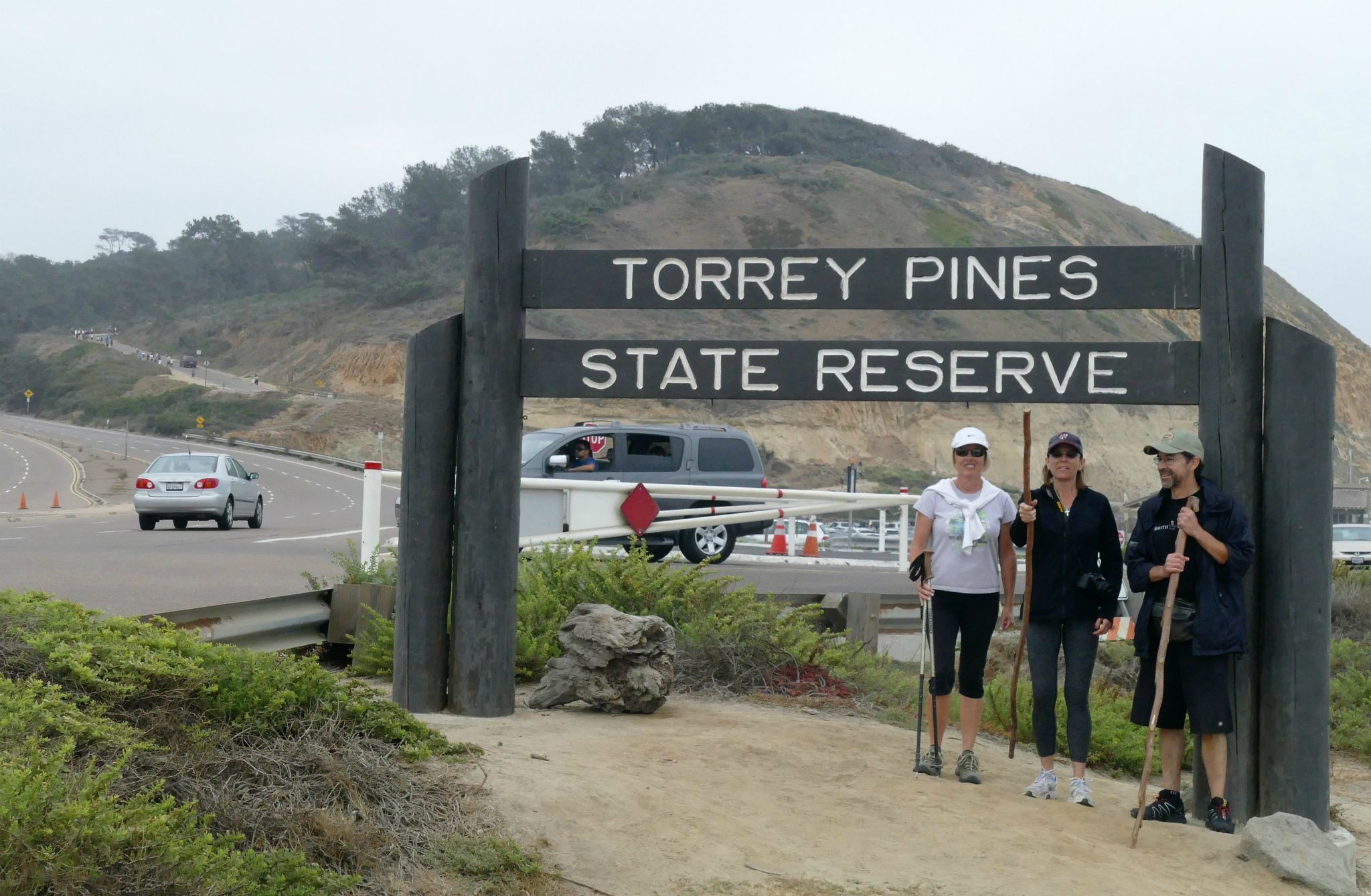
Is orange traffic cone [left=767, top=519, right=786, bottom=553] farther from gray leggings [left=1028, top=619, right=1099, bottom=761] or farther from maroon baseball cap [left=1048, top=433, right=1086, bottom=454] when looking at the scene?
maroon baseball cap [left=1048, top=433, right=1086, bottom=454]

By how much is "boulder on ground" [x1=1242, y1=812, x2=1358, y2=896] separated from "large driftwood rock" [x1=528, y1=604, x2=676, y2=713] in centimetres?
311

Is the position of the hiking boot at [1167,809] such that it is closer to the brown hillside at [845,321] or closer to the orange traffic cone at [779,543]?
the orange traffic cone at [779,543]

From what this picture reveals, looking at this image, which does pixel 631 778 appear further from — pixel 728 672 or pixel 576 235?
pixel 576 235

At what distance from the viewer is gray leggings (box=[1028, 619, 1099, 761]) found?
6.33 meters

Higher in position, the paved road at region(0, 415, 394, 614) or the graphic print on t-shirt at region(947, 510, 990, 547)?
the graphic print on t-shirt at region(947, 510, 990, 547)

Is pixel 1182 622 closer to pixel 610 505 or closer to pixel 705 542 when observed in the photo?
pixel 610 505

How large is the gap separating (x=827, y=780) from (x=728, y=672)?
2.59 m

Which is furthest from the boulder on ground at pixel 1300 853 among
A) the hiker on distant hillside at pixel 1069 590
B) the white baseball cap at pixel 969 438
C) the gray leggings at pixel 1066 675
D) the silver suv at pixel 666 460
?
the silver suv at pixel 666 460

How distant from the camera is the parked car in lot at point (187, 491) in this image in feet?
78.6

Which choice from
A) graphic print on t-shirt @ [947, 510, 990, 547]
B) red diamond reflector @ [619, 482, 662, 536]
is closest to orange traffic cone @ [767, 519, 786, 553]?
red diamond reflector @ [619, 482, 662, 536]

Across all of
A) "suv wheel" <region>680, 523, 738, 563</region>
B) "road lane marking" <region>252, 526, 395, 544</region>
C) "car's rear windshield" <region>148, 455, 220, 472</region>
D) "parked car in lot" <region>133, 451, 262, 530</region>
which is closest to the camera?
"suv wheel" <region>680, 523, 738, 563</region>

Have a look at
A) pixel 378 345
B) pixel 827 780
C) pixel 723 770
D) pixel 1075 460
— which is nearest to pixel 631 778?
pixel 723 770

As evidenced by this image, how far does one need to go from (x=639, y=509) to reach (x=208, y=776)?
24.9ft

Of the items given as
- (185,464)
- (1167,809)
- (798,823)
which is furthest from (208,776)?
(185,464)
